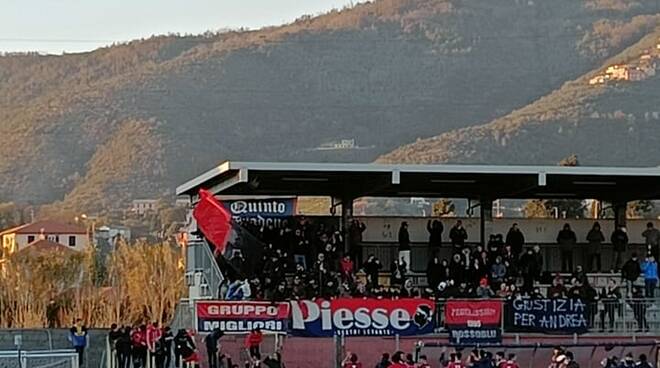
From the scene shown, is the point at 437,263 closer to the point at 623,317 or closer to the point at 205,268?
the point at 623,317

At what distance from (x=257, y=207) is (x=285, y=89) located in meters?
120

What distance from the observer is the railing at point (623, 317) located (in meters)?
29.0

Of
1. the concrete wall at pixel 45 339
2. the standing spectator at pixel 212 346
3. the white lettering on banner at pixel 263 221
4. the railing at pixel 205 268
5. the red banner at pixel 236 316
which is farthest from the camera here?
the concrete wall at pixel 45 339

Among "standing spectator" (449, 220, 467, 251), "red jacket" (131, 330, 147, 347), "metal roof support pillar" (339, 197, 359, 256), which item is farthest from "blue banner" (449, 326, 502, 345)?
"red jacket" (131, 330, 147, 347)

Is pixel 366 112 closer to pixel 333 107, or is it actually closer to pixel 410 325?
pixel 333 107

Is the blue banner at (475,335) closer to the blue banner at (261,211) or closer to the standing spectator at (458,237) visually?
the standing spectator at (458,237)

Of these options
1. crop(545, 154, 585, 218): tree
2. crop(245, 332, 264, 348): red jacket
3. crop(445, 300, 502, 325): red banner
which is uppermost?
crop(545, 154, 585, 218): tree

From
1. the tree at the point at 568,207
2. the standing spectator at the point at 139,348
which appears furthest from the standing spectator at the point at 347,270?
the tree at the point at 568,207

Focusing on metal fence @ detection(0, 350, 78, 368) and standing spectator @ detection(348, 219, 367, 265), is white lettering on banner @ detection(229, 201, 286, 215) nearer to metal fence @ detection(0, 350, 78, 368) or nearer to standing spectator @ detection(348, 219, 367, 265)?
standing spectator @ detection(348, 219, 367, 265)

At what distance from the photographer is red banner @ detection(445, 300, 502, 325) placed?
2834 cm

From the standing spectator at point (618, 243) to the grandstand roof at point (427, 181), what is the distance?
1425mm

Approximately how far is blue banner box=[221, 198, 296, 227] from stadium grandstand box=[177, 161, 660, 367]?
0.04 meters

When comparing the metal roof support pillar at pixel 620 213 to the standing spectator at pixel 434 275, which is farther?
the metal roof support pillar at pixel 620 213

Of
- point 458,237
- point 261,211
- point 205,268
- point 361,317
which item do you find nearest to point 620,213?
point 458,237
